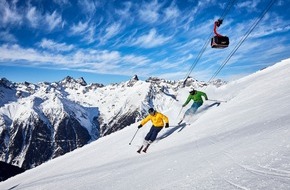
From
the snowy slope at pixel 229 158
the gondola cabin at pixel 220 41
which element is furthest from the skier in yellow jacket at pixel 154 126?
the gondola cabin at pixel 220 41

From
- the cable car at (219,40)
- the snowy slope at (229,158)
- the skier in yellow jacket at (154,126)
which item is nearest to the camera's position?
the snowy slope at (229,158)

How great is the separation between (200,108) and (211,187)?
61.1 feet

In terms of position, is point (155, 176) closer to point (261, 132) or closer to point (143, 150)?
point (261, 132)

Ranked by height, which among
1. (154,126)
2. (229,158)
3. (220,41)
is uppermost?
(220,41)

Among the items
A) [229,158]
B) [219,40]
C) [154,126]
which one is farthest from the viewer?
[219,40]

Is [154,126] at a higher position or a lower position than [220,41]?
lower

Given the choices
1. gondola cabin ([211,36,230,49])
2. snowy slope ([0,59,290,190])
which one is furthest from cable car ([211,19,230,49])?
snowy slope ([0,59,290,190])

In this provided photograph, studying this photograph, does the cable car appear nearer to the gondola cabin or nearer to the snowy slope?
the gondola cabin

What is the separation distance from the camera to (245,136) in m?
11.9

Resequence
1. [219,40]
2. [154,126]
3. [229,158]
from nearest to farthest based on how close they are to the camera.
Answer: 1. [229,158]
2. [154,126]
3. [219,40]

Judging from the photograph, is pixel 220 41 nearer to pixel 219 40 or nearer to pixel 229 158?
pixel 219 40

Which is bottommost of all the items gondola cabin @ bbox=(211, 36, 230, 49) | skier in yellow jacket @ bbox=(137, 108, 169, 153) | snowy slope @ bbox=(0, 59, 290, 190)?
snowy slope @ bbox=(0, 59, 290, 190)

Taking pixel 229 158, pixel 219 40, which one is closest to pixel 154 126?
pixel 219 40

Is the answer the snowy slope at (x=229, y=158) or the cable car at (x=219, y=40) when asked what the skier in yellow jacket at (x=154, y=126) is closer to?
the snowy slope at (x=229, y=158)
